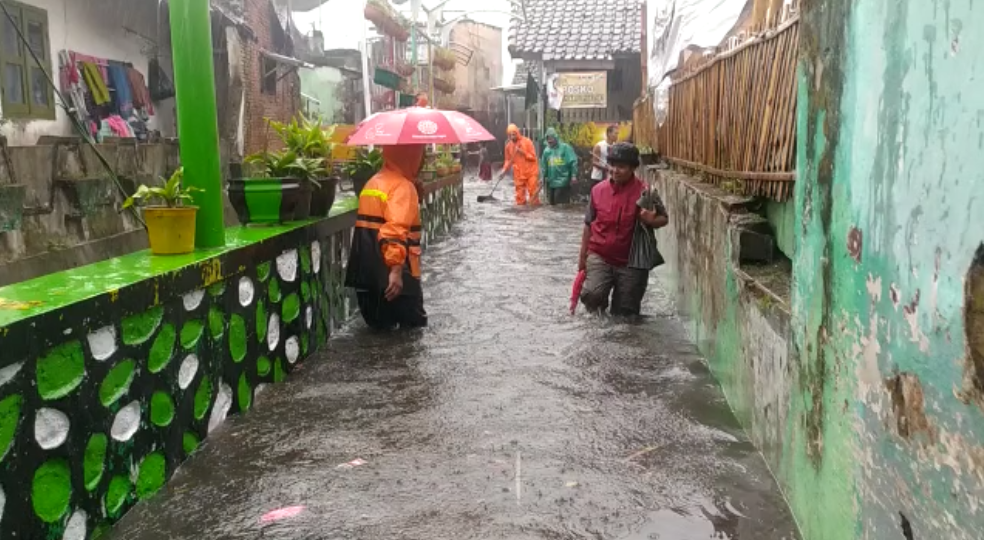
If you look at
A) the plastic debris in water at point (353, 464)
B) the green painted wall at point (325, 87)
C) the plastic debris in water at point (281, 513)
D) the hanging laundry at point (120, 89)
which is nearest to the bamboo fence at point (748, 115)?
the plastic debris in water at point (353, 464)

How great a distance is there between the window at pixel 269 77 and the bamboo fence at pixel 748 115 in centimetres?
1039

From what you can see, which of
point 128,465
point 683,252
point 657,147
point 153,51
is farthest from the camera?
point 153,51

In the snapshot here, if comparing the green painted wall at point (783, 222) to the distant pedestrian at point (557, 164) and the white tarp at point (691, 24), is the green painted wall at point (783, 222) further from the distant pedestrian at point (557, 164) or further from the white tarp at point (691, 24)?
the distant pedestrian at point (557, 164)

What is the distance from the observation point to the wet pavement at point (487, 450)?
353 cm

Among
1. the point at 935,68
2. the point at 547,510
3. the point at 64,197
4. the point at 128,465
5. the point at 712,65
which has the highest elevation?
the point at 712,65

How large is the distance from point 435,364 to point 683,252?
8.49ft

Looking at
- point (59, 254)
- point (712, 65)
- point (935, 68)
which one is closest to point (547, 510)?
point (935, 68)

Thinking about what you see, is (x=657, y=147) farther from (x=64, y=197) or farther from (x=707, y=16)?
(x=64, y=197)

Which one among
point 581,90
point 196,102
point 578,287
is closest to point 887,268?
point 196,102

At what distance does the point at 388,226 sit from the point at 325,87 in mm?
19794

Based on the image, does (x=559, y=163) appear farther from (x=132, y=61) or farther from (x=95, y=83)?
(x=95, y=83)

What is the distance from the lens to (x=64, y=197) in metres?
7.73

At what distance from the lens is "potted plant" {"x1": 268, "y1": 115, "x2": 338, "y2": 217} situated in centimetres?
634

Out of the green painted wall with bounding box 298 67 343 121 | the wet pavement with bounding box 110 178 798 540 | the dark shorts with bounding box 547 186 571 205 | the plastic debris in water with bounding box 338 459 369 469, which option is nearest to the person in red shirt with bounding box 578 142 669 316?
the wet pavement with bounding box 110 178 798 540
